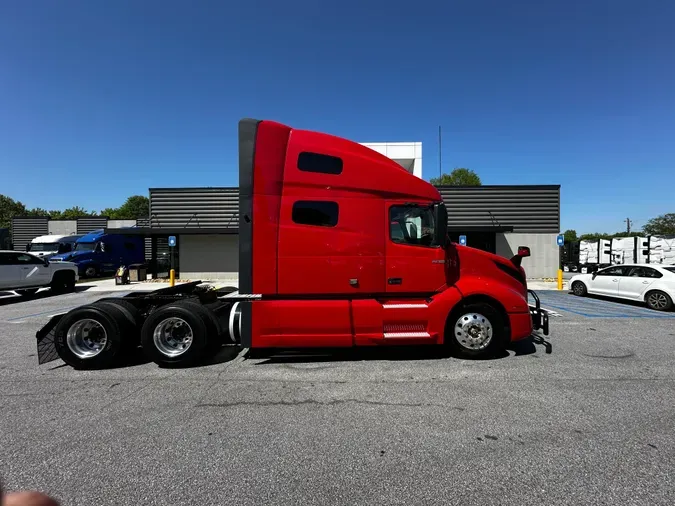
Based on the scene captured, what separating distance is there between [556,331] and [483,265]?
2990 millimetres

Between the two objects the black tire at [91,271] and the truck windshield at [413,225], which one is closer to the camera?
the truck windshield at [413,225]

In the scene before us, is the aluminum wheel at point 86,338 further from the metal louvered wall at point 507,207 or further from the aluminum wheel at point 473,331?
the metal louvered wall at point 507,207

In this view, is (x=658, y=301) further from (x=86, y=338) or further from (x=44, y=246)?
(x=44, y=246)

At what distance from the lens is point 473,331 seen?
5.06 meters

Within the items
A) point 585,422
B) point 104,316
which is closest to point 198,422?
point 104,316

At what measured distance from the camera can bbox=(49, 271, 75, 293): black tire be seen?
13.1 metres

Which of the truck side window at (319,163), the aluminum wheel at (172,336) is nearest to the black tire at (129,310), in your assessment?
the aluminum wheel at (172,336)

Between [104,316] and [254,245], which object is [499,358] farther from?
[104,316]

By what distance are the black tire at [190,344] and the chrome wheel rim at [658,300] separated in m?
11.6

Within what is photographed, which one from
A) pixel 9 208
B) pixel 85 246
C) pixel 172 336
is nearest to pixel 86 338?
pixel 172 336

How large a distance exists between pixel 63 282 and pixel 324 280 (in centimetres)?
1367

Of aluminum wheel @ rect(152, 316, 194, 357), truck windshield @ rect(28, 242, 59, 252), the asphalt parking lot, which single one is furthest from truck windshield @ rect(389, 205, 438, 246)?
truck windshield @ rect(28, 242, 59, 252)

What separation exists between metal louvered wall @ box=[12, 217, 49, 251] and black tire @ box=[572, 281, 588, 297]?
4500 cm

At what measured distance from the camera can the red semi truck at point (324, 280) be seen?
4.77 m
